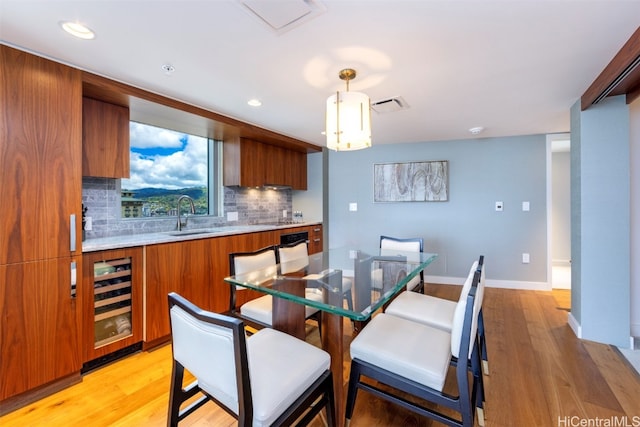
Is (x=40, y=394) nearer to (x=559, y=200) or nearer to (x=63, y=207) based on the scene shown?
(x=63, y=207)

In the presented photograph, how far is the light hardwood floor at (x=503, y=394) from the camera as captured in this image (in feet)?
5.32

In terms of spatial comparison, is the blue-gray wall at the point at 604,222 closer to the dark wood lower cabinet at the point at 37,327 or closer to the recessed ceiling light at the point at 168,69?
the recessed ceiling light at the point at 168,69

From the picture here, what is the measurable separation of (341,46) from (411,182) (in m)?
3.02

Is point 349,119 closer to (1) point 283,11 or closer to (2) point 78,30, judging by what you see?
(1) point 283,11

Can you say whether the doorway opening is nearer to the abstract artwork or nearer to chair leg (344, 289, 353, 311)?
the abstract artwork

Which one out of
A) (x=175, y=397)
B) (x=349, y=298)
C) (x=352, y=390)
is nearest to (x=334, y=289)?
(x=349, y=298)

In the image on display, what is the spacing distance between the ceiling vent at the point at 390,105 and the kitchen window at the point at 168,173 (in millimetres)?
2054

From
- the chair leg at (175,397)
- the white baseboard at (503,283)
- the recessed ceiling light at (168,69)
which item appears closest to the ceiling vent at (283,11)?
the recessed ceiling light at (168,69)

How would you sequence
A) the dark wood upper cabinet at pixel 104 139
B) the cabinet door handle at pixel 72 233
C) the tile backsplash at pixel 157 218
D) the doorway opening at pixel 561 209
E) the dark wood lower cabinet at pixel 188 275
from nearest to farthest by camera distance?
1. the cabinet door handle at pixel 72 233
2. the dark wood upper cabinet at pixel 104 139
3. the dark wood lower cabinet at pixel 188 275
4. the tile backsplash at pixel 157 218
5. the doorway opening at pixel 561 209

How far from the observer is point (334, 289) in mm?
1726

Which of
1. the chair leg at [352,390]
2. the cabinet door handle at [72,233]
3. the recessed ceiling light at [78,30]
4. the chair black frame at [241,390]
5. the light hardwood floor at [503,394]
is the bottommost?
the light hardwood floor at [503,394]

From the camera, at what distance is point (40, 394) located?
1.81 meters

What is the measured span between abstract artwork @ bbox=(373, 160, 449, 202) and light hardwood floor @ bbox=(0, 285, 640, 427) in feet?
7.23

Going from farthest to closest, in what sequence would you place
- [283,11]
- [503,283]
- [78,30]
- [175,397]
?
[503,283] → [78,30] → [283,11] → [175,397]
